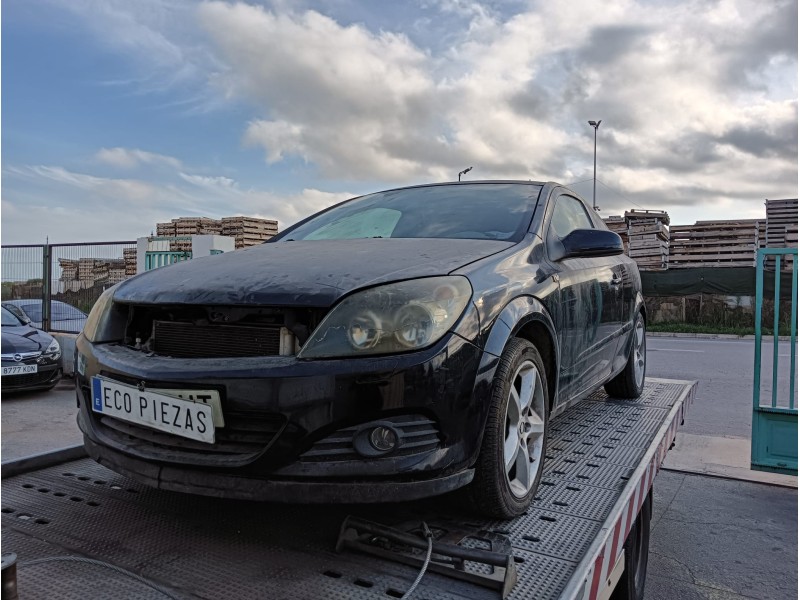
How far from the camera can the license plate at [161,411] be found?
5.88ft

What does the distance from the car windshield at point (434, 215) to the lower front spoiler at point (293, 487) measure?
1.17 metres

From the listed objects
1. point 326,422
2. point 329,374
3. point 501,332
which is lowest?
point 326,422

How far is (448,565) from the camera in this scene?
1.66 m

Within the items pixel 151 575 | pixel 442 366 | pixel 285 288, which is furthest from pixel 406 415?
pixel 151 575

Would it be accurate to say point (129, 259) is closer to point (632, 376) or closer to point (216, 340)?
point (632, 376)

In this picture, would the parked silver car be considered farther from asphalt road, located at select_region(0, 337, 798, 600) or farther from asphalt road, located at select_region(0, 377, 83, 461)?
asphalt road, located at select_region(0, 337, 798, 600)

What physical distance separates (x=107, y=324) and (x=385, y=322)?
3.58 ft

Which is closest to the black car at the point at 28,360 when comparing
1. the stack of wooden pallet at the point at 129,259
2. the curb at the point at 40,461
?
the stack of wooden pallet at the point at 129,259

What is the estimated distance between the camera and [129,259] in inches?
431

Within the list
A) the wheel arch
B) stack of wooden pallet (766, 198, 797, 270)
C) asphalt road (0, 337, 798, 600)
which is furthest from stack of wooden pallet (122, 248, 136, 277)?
stack of wooden pallet (766, 198, 797, 270)

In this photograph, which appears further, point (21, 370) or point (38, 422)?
point (21, 370)

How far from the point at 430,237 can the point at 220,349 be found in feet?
3.58

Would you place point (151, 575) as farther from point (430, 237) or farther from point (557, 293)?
point (557, 293)

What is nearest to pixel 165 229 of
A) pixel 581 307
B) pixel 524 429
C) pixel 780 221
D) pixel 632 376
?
pixel 632 376
